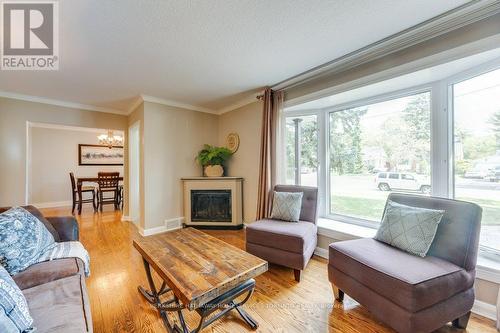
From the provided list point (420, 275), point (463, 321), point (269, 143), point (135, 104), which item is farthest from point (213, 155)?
point (463, 321)

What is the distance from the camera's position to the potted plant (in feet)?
12.7

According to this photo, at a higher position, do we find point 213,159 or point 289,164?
point 213,159

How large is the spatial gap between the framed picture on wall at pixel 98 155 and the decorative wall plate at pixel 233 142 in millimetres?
4281

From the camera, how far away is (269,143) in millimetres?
3074

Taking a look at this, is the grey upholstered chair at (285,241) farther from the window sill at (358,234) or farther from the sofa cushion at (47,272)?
the sofa cushion at (47,272)

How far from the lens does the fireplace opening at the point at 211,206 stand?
3.77 metres

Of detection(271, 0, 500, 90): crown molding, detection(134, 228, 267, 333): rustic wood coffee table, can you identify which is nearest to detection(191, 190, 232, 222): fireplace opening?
detection(134, 228, 267, 333): rustic wood coffee table

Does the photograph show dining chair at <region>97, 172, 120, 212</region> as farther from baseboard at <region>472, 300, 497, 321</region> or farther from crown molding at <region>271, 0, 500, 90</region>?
baseboard at <region>472, 300, 497, 321</region>

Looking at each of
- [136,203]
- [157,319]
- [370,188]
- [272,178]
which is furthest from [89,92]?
[370,188]

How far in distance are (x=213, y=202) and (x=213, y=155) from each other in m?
0.84

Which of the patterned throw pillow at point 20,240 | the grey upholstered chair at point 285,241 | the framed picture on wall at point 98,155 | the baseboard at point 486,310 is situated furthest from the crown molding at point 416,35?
the framed picture on wall at point 98,155

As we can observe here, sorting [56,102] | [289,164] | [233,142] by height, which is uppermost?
[56,102]

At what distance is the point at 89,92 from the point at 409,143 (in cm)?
427

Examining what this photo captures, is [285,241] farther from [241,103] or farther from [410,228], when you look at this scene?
[241,103]
